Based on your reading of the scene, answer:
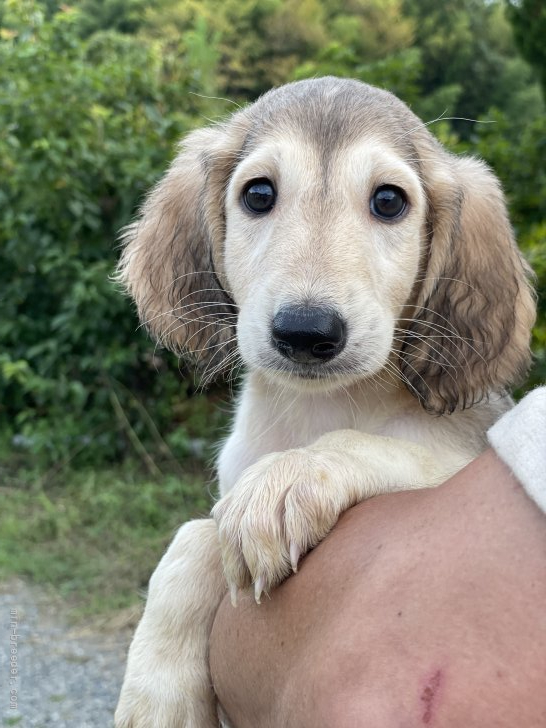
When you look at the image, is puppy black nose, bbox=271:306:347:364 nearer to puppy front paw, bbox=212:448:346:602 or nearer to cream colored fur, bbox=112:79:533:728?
cream colored fur, bbox=112:79:533:728

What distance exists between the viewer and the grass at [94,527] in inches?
219

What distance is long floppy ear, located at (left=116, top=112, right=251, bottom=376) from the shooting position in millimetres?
2838

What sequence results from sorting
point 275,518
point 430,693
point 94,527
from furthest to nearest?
point 94,527, point 275,518, point 430,693

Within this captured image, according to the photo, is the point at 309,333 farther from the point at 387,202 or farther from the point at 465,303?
the point at 465,303

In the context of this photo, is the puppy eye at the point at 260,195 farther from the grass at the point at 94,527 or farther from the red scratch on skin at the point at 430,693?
the grass at the point at 94,527

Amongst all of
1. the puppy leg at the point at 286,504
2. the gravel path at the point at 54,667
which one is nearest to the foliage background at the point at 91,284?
the gravel path at the point at 54,667

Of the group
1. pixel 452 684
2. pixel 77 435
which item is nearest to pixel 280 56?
pixel 77 435

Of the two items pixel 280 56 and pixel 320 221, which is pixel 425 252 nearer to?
pixel 320 221

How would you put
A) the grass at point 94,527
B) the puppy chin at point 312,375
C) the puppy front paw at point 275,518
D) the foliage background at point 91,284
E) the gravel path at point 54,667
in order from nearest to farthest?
the puppy front paw at point 275,518 → the puppy chin at point 312,375 → the gravel path at point 54,667 → the grass at point 94,527 → the foliage background at point 91,284

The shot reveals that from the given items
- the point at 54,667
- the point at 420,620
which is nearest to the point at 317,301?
the point at 420,620

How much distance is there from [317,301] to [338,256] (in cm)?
22

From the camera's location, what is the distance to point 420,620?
55.8 inches

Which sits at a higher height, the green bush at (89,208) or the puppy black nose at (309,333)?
the puppy black nose at (309,333)

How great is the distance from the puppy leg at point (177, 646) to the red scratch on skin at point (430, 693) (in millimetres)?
1039
